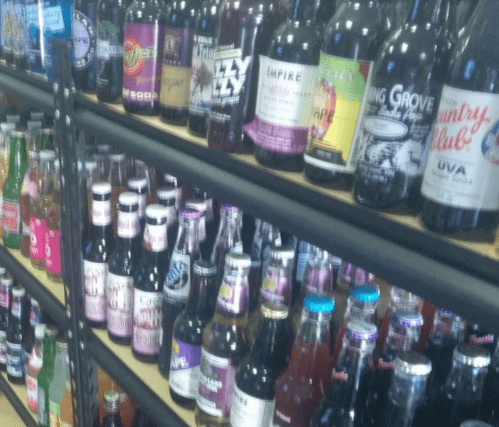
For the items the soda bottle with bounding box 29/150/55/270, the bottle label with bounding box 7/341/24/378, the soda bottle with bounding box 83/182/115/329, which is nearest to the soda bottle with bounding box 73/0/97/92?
the soda bottle with bounding box 83/182/115/329

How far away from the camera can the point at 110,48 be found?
3.51ft

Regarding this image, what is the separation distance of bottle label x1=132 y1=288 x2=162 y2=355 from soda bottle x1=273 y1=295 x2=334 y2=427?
37 cm

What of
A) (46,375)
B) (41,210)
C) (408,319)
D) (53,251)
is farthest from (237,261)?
(46,375)

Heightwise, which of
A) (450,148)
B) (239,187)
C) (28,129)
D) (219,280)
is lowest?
(219,280)

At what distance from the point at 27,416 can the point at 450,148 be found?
156cm

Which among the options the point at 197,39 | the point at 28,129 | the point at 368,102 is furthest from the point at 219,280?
the point at 28,129

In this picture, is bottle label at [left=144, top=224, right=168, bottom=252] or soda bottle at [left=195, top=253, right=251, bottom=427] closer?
soda bottle at [left=195, top=253, right=251, bottom=427]

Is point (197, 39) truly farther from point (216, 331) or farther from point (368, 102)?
point (216, 331)

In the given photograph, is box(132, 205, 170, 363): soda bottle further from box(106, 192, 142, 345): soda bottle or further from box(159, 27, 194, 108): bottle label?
box(159, 27, 194, 108): bottle label

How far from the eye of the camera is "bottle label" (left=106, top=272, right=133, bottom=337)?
1165 millimetres

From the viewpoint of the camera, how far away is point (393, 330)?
0.77 metres

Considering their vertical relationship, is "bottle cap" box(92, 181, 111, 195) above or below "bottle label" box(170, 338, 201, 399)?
above

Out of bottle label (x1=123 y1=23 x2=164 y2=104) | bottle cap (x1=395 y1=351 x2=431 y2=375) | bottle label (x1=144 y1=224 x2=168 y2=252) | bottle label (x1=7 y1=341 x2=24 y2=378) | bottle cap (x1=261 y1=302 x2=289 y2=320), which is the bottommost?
bottle label (x1=7 y1=341 x2=24 y2=378)

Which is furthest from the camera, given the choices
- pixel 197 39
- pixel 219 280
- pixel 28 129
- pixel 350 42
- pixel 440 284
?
pixel 28 129
